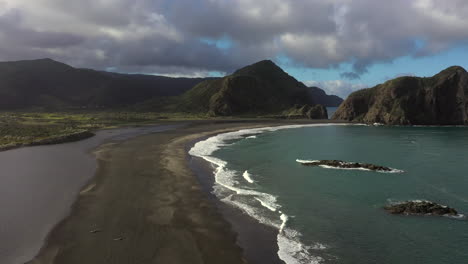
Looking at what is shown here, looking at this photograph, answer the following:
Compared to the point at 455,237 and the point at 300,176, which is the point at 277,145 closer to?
the point at 300,176

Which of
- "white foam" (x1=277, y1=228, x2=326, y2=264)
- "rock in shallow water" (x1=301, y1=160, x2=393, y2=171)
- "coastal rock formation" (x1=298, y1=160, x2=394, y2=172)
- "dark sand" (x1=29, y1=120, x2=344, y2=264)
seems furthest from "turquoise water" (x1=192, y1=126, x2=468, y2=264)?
"dark sand" (x1=29, y1=120, x2=344, y2=264)

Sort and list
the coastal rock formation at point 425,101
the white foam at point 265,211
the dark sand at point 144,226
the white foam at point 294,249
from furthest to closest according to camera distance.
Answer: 1. the coastal rock formation at point 425,101
2. the white foam at point 265,211
3. the dark sand at point 144,226
4. the white foam at point 294,249

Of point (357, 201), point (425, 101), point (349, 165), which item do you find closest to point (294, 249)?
point (357, 201)

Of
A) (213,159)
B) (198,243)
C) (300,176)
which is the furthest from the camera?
(213,159)

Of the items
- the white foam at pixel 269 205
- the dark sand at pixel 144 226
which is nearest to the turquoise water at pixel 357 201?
the white foam at pixel 269 205

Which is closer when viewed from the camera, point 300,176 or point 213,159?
point 300,176

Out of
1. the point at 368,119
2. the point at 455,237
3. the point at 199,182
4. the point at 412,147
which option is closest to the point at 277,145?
the point at 412,147

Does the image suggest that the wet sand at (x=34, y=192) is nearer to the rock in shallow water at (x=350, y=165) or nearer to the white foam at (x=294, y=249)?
the white foam at (x=294, y=249)
